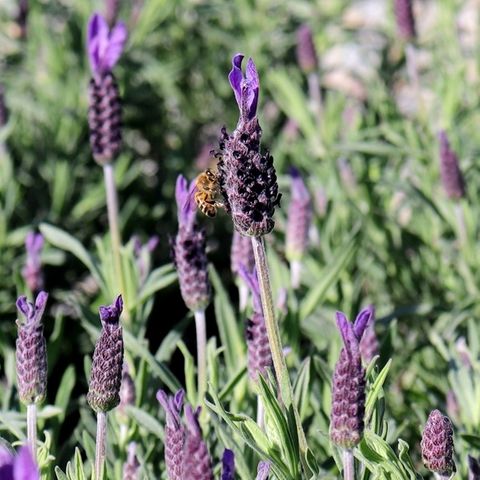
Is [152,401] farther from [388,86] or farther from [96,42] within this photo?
[388,86]

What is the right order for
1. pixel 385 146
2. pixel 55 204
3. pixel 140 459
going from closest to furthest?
pixel 140 459
pixel 385 146
pixel 55 204

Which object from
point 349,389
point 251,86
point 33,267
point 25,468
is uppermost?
point 33,267

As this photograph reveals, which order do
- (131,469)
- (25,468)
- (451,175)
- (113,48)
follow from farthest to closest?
1. (451,175)
2. (113,48)
3. (131,469)
4. (25,468)

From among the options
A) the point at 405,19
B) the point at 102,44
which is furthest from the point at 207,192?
the point at 405,19

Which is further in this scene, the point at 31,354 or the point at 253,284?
the point at 253,284

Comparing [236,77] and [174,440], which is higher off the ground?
[236,77]

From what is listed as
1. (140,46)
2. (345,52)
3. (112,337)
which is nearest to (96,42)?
(112,337)

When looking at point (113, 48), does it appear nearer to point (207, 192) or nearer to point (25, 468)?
point (207, 192)
